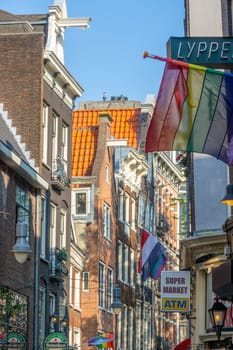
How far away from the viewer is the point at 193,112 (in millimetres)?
18562

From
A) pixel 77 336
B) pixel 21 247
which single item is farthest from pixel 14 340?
pixel 77 336

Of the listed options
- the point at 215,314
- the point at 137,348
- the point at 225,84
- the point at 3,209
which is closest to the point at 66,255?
the point at 3,209

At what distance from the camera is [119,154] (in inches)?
2347

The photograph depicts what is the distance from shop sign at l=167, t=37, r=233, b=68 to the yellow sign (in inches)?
360

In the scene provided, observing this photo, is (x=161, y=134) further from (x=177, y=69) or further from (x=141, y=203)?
(x=141, y=203)

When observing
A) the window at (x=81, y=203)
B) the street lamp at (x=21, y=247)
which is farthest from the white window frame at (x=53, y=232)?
the street lamp at (x=21, y=247)

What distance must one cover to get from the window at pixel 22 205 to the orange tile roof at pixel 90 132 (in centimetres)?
1611

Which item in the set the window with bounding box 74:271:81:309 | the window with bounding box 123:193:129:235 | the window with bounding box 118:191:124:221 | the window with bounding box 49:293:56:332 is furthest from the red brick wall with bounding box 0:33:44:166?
the window with bounding box 123:193:129:235

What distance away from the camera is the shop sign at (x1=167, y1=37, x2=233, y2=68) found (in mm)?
21453

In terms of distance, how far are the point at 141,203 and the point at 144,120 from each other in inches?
191

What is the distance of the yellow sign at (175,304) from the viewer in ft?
96.2

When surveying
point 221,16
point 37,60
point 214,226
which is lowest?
point 214,226

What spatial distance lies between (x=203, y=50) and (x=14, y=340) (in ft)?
58.1

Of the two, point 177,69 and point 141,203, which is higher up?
point 141,203
